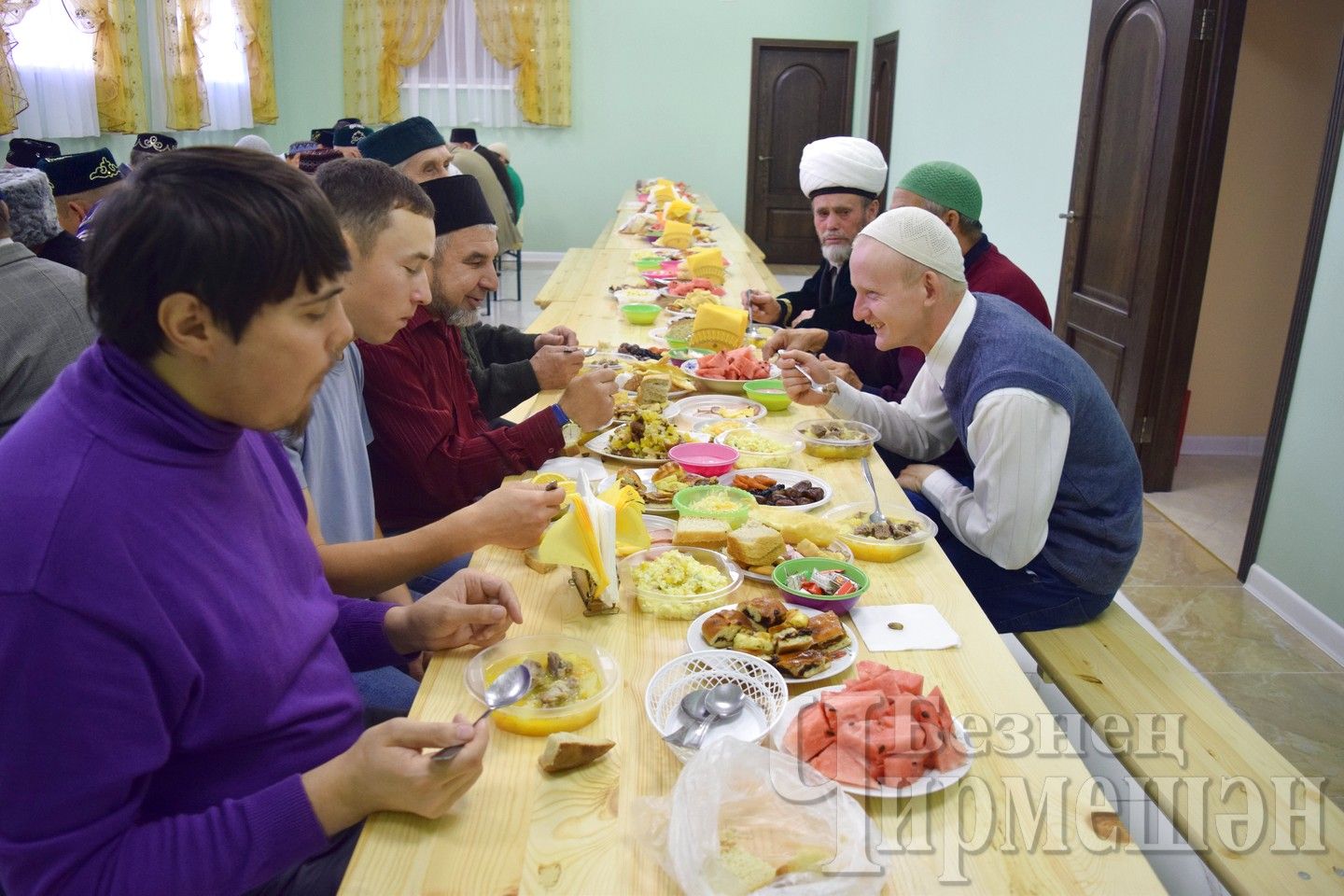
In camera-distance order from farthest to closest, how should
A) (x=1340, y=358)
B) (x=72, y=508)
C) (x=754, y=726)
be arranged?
(x=1340, y=358) → (x=754, y=726) → (x=72, y=508)

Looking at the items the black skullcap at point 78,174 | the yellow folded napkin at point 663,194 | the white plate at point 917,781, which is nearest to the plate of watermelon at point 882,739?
the white plate at point 917,781

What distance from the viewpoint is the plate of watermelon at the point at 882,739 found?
45.0 inches

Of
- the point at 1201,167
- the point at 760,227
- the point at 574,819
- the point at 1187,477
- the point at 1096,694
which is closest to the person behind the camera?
the point at 574,819

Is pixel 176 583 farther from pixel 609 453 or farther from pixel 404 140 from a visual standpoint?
pixel 404 140

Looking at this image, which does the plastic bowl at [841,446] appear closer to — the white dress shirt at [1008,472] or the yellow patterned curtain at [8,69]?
the white dress shirt at [1008,472]

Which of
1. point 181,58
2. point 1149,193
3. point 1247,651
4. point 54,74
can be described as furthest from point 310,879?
point 181,58

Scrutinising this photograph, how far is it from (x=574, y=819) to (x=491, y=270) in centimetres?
175

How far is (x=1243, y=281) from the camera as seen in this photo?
4809mm

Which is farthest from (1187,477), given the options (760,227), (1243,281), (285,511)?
(760,227)

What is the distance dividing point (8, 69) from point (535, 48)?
5.32m

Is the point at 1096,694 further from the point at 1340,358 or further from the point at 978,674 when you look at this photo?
the point at 1340,358

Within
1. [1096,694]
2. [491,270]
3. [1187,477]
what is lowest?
[1187,477]

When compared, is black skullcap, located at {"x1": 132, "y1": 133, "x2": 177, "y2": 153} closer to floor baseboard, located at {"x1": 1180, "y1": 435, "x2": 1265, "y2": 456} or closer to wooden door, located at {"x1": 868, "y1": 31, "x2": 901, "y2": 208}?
floor baseboard, located at {"x1": 1180, "y1": 435, "x2": 1265, "y2": 456}

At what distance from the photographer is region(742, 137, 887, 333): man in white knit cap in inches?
146
